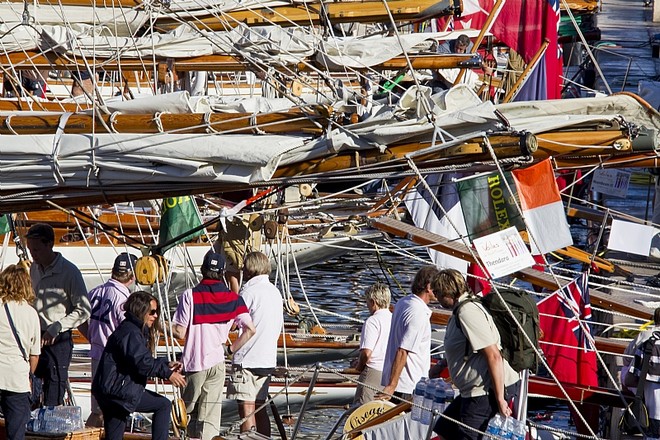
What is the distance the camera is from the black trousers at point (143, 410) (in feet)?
31.6

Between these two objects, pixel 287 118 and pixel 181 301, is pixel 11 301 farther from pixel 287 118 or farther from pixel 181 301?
pixel 287 118

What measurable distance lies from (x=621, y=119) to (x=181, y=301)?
11.4 feet

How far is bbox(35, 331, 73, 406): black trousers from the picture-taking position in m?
10.5

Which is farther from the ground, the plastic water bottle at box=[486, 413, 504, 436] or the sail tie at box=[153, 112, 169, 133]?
the sail tie at box=[153, 112, 169, 133]

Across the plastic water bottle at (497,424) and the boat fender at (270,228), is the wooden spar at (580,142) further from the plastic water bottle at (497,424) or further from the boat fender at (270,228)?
the boat fender at (270,228)

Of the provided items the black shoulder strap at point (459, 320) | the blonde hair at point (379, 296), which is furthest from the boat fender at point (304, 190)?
the black shoulder strap at point (459, 320)

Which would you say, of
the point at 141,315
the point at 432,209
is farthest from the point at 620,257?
the point at 141,315

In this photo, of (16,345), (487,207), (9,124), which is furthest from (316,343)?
(16,345)

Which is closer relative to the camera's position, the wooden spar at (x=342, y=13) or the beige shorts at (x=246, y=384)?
the beige shorts at (x=246, y=384)

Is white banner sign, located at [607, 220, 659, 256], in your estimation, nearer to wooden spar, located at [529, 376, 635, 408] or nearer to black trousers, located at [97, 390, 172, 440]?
wooden spar, located at [529, 376, 635, 408]

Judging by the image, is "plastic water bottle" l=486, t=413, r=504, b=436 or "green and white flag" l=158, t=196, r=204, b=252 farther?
"green and white flag" l=158, t=196, r=204, b=252

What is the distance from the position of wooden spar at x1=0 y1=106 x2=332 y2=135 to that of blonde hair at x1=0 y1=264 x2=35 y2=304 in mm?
1394

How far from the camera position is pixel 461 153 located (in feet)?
32.3

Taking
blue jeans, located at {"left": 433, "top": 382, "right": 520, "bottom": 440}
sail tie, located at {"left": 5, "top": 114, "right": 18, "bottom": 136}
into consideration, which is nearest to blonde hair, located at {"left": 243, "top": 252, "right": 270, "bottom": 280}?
sail tie, located at {"left": 5, "top": 114, "right": 18, "bottom": 136}
